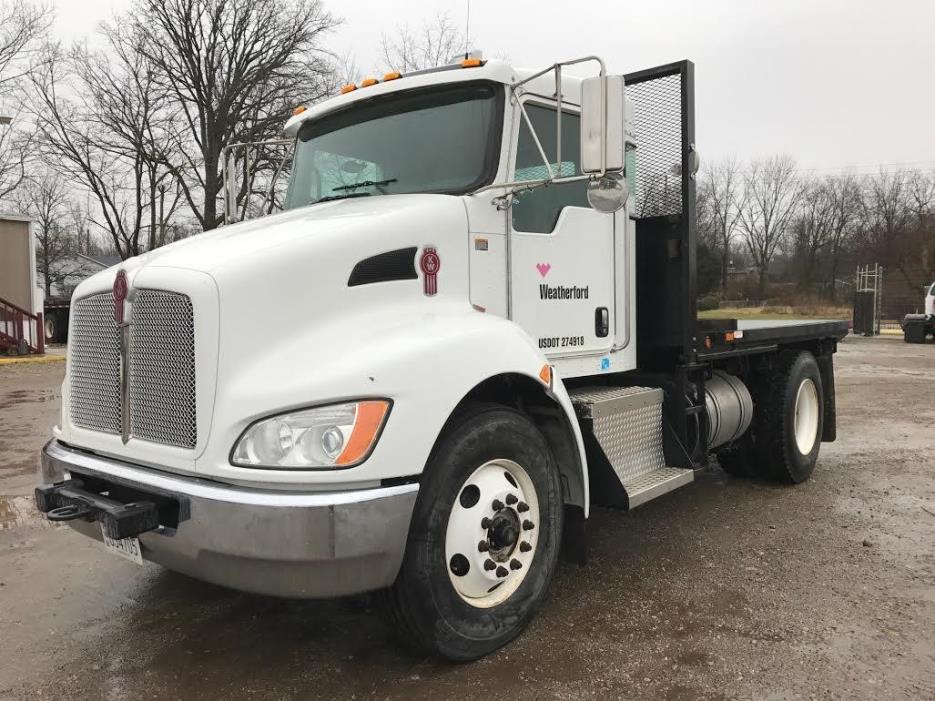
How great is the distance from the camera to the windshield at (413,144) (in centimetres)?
374

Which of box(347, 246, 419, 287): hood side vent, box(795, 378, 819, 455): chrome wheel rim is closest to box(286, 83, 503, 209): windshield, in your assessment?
box(347, 246, 419, 287): hood side vent

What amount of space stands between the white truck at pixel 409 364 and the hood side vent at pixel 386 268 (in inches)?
0.5

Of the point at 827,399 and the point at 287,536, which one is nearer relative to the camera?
the point at 287,536

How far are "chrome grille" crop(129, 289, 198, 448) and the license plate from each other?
0.42 meters

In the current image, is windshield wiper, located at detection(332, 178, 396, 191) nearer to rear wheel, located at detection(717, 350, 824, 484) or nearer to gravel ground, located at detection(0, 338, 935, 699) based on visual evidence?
gravel ground, located at detection(0, 338, 935, 699)

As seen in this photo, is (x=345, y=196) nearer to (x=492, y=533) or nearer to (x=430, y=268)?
(x=430, y=268)

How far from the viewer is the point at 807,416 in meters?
6.70

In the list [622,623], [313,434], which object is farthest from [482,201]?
[622,623]

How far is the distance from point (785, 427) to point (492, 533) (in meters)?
3.91

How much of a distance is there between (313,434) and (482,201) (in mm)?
1573

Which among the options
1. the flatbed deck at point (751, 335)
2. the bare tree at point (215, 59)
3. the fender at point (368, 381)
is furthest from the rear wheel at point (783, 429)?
the bare tree at point (215, 59)

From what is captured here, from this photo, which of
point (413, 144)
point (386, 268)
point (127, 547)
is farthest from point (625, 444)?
Result: point (127, 547)

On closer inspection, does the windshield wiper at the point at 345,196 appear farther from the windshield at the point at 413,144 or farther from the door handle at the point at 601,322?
the door handle at the point at 601,322

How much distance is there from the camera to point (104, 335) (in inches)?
129
